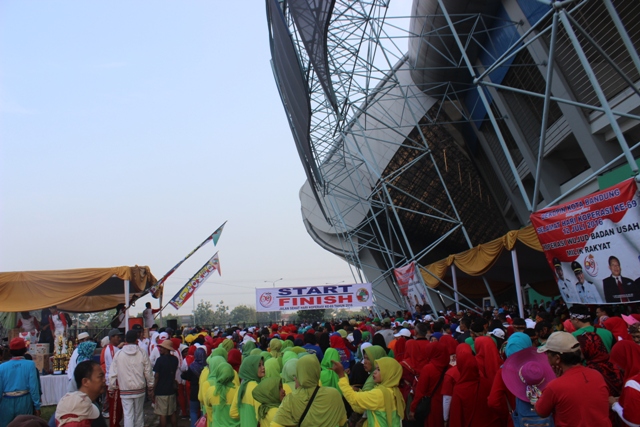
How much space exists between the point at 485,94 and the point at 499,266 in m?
7.10

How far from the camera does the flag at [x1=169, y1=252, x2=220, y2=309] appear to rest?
1512 cm

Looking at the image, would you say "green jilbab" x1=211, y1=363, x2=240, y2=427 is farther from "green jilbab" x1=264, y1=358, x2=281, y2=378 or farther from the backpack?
the backpack

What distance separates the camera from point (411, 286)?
1861cm

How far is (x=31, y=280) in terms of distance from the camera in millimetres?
13055

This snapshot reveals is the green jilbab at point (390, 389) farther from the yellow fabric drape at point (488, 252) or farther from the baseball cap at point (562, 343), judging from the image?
the yellow fabric drape at point (488, 252)

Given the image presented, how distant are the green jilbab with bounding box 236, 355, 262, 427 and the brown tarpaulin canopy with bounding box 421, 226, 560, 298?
841cm

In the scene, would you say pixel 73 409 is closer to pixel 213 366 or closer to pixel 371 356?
pixel 371 356

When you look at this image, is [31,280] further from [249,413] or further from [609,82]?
[609,82]

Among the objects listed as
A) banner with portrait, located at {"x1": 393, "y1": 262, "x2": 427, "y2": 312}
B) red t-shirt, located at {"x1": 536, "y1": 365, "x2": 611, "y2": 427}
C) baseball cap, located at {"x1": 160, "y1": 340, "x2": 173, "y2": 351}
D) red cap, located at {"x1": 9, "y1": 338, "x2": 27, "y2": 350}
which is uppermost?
banner with portrait, located at {"x1": 393, "y1": 262, "x2": 427, "y2": 312}

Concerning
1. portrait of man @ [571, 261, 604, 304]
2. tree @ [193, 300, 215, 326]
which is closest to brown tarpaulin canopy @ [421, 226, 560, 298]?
portrait of man @ [571, 261, 604, 304]

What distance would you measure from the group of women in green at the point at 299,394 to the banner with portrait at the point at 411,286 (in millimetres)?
11713

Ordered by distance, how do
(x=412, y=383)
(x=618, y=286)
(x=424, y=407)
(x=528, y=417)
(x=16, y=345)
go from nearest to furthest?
1. (x=528, y=417)
2. (x=424, y=407)
3. (x=16, y=345)
4. (x=412, y=383)
5. (x=618, y=286)


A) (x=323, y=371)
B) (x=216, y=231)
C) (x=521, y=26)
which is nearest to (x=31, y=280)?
(x=216, y=231)

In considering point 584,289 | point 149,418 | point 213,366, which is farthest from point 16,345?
Answer: point 584,289
